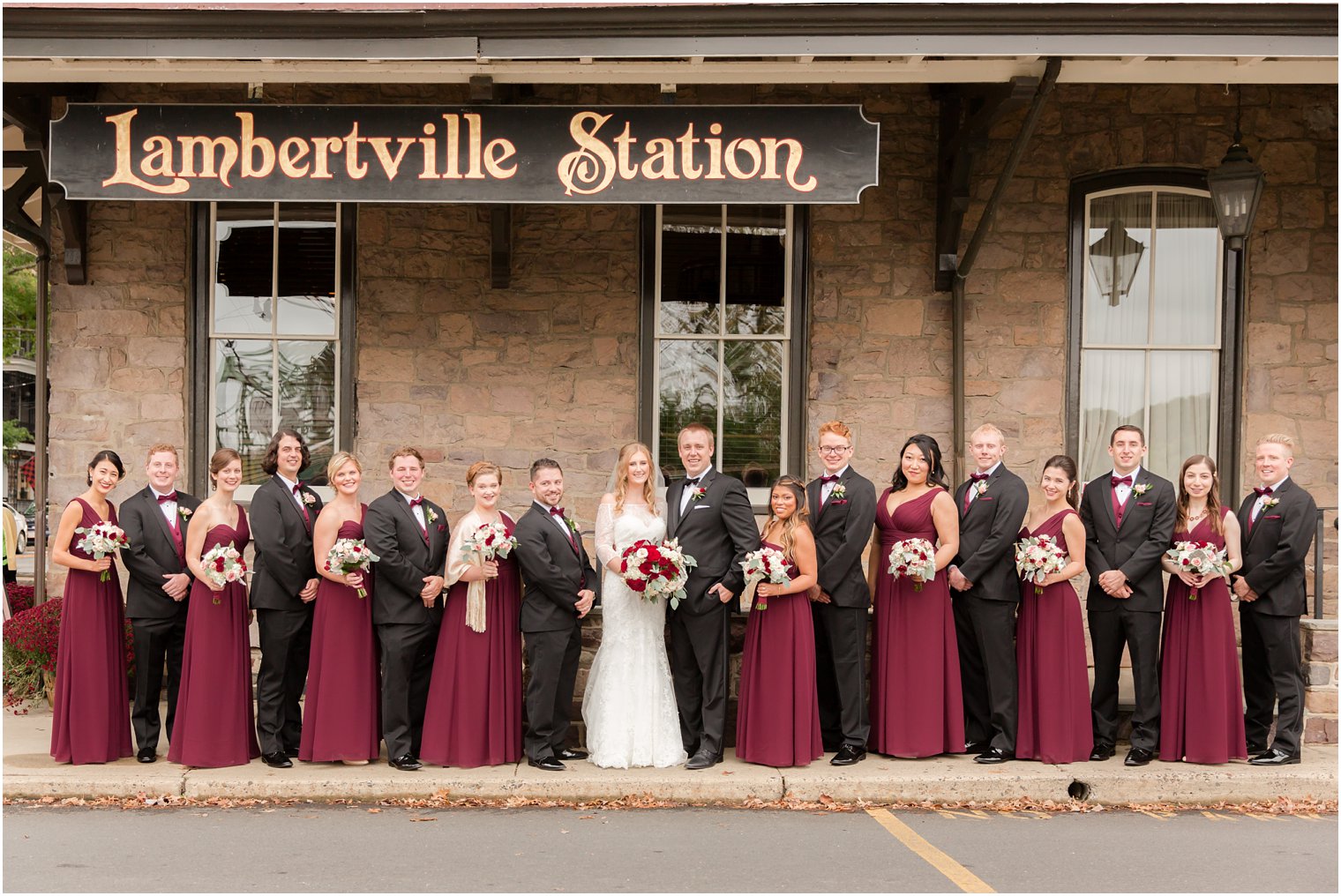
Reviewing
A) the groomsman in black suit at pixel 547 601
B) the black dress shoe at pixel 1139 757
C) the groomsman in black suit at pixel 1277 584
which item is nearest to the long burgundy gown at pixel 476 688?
the groomsman in black suit at pixel 547 601

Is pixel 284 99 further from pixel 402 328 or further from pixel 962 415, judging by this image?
pixel 962 415

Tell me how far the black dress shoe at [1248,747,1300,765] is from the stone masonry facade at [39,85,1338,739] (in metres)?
2.90

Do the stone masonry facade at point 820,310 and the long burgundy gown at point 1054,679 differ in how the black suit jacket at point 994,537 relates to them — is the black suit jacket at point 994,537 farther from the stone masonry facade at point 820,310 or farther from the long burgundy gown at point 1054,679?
the stone masonry facade at point 820,310

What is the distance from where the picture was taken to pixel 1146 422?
10.3 meters

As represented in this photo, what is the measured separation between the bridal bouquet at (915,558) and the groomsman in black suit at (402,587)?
8.88 ft

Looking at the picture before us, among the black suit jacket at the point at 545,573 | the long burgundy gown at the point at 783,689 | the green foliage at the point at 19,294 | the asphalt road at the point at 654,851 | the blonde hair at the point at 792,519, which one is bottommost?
the asphalt road at the point at 654,851

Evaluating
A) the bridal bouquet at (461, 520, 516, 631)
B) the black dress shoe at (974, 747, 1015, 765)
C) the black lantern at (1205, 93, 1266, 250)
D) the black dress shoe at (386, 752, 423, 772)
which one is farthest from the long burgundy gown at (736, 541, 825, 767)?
the black lantern at (1205, 93, 1266, 250)

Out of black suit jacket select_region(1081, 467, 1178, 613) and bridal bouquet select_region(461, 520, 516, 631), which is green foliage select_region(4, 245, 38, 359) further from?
black suit jacket select_region(1081, 467, 1178, 613)

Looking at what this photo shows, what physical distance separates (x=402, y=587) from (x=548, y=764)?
1.35m

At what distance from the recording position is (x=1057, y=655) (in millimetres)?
7609

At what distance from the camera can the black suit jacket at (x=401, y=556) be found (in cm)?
737

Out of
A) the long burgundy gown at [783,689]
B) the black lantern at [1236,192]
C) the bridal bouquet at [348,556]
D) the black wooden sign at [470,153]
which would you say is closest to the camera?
the bridal bouquet at [348,556]

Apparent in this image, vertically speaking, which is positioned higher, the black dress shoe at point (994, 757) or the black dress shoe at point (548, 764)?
the black dress shoe at point (994, 757)

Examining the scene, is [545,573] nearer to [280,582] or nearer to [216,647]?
[280,582]
